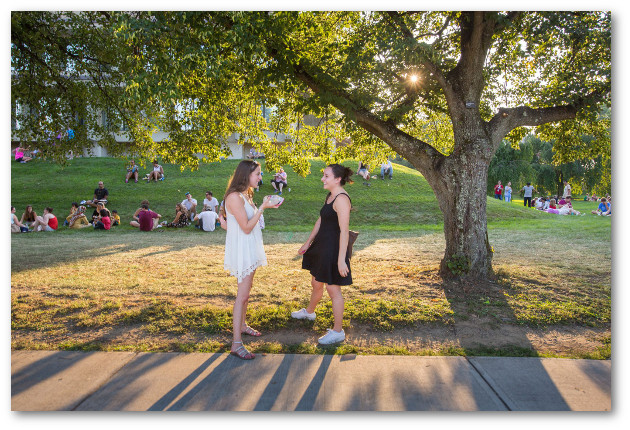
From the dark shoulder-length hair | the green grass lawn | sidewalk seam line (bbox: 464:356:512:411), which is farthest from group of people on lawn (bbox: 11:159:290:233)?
sidewalk seam line (bbox: 464:356:512:411)

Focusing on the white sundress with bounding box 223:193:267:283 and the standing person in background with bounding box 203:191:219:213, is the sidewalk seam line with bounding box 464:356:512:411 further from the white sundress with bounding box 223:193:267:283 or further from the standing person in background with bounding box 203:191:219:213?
the standing person in background with bounding box 203:191:219:213

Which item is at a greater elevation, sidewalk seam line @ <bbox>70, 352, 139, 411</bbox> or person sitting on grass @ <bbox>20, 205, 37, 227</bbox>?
person sitting on grass @ <bbox>20, 205, 37, 227</bbox>

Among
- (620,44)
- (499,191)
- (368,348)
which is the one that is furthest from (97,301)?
(499,191)

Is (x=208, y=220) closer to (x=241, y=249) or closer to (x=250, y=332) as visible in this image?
(x=250, y=332)

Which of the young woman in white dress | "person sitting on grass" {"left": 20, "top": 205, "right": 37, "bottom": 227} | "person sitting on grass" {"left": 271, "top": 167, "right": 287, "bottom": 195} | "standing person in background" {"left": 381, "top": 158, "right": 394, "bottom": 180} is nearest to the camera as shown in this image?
the young woman in white dress

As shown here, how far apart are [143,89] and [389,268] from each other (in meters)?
5.69

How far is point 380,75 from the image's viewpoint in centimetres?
754

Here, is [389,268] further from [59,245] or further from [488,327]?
[59,245]

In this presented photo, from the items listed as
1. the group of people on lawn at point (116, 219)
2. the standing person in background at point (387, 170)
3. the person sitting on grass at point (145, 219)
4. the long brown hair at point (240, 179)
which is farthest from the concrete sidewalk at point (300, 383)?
the standing person in background at point (387, 170)

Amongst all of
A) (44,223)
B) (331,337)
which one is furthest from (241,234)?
(44,223)

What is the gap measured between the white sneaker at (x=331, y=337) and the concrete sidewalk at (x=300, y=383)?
0.43m

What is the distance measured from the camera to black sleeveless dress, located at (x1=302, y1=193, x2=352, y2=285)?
4664 millimetres

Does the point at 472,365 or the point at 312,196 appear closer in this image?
the point at 472,365

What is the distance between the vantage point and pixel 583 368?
397 cm
